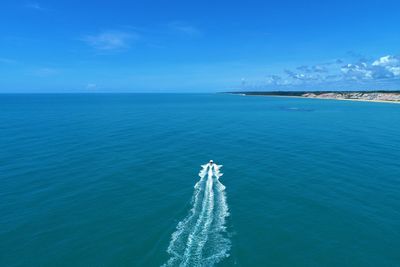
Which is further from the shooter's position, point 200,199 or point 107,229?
point 200,199

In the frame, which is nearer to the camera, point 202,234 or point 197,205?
point 202,234

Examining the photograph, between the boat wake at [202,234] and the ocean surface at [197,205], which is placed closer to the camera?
the boat wake at [202,234]

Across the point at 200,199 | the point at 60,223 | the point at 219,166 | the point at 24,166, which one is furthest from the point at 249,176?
the point at 24,166

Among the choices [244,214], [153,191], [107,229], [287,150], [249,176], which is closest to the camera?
[107,229]

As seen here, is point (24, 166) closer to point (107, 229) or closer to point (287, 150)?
point (107, 229)
